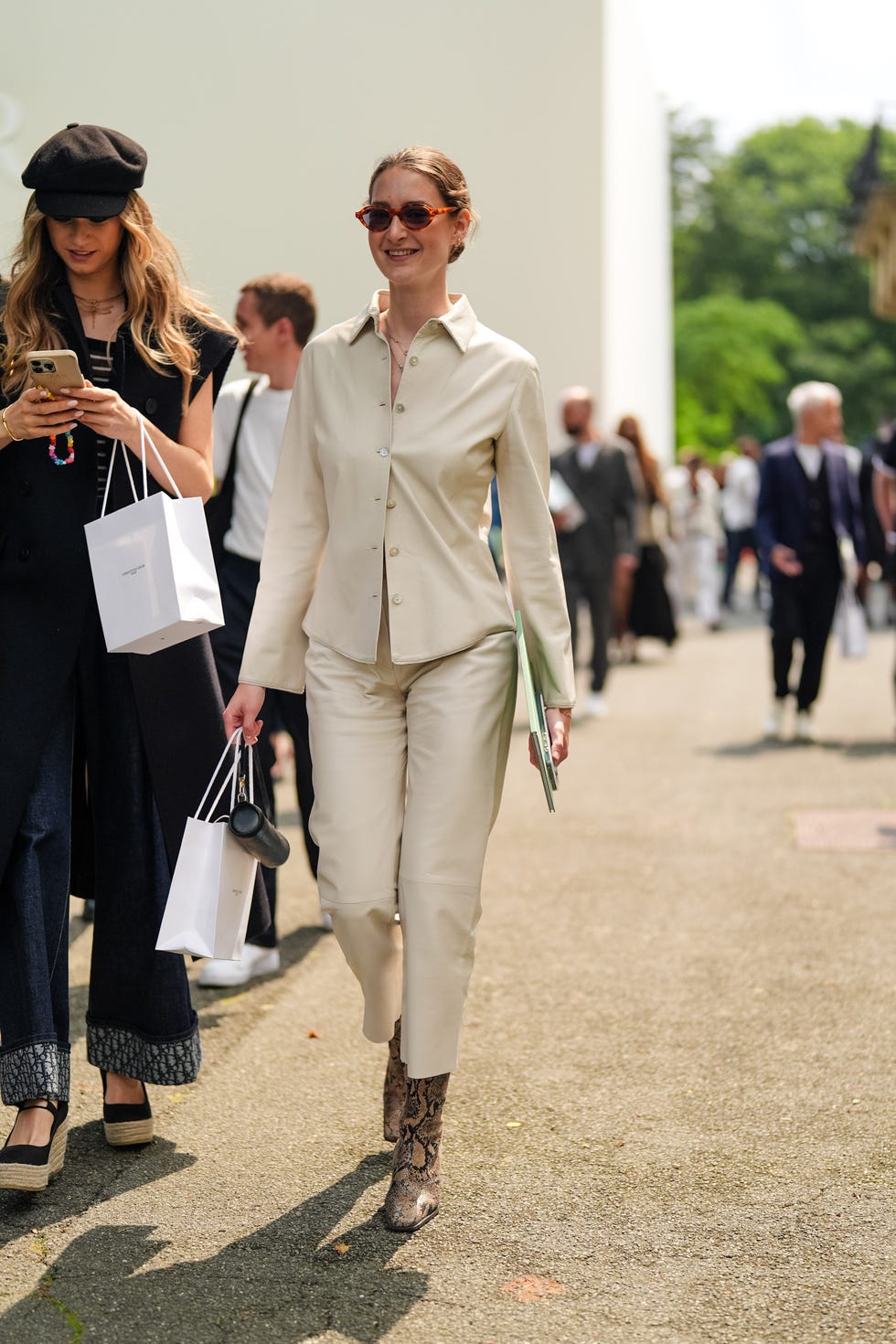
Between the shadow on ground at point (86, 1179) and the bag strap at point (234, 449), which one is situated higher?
the bag strap at point (234, 449)

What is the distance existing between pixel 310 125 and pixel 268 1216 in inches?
606

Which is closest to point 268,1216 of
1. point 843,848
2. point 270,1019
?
point 270,1019

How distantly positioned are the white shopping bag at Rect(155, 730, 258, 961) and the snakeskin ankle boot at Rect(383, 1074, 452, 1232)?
19.4 inches

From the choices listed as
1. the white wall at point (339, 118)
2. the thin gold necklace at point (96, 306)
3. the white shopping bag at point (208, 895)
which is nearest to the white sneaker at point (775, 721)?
the white wall at point (339, 118)

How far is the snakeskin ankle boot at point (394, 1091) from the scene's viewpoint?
4.04 metres

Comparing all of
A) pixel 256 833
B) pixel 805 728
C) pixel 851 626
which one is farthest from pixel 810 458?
pixel 256 833

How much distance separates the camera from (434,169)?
12.2 ft

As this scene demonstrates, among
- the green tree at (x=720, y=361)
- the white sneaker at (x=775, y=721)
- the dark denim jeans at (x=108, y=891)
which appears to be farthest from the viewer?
Result: the green tree at (x=720, y=361)

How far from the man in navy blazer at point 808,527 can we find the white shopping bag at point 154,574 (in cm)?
751

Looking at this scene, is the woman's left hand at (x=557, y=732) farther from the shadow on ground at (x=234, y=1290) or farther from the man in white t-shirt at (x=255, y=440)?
the man in white t-shirt at (x=255, y=440)

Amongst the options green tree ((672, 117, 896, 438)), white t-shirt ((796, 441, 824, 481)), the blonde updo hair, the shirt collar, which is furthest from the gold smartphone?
green tree ((672, 117, 896, 438))

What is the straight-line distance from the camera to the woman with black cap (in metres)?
3.94

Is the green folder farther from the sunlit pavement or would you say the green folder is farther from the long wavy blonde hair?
the long wavy blonde hair

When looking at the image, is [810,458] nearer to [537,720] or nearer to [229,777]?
[537,720]
